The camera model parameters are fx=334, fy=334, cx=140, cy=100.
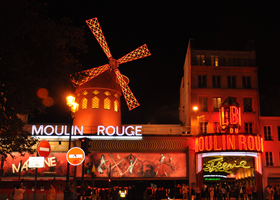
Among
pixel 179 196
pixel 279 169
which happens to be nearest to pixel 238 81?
pixel 279 169

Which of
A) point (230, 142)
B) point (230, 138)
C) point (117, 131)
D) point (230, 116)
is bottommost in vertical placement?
point (230, 142)

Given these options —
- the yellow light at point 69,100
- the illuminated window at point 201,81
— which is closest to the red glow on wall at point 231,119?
the illuminated window at point 201,81

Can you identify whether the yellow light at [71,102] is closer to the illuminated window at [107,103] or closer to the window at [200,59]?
the illuminated window at [107,103]

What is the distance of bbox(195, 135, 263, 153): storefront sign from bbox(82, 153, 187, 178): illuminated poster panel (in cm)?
267

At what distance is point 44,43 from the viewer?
10.8 metres

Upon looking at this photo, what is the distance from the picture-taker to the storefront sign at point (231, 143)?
22.6 metres

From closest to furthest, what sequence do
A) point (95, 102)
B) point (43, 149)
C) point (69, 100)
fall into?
point (43, 149)
point (69, 100)
point (95, 102)

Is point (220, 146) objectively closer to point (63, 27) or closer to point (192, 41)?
point (192, 41)

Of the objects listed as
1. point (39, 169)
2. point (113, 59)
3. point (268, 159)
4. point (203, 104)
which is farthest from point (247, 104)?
point (39, 169)

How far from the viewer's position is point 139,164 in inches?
973

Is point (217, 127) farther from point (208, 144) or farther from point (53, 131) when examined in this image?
point (53, 131)

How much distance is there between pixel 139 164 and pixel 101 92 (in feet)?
20.5

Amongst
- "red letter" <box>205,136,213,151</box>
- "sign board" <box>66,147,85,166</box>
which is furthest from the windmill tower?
"sign board" <box>66,147,85,166</box>

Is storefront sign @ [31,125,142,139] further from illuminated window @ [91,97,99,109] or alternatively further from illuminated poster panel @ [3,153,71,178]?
illuminated window @ [91,97,99,109]
